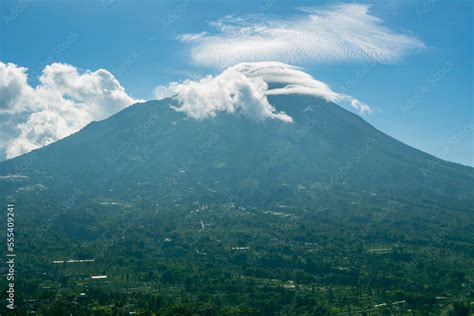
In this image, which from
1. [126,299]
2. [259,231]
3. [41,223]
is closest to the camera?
[126,299]

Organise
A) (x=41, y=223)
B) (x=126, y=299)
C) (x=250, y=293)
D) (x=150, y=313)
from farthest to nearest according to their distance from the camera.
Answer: (x=41, y=223), (x=250, y=293), (x=126, y=299), (x=150, y=313)

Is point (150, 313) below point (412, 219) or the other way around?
below

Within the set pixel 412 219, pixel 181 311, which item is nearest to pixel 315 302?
pixel 181 311

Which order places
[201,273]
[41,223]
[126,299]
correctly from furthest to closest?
1. [41,223]
2. [201,273]
3. [126,299]

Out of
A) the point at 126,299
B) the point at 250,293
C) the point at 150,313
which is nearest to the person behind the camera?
the point at 150,313

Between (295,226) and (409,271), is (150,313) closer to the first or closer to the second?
(409,271)

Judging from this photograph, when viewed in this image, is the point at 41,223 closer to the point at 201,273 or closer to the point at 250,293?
the point at 201,273

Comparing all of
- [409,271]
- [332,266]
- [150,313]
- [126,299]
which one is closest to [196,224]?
[332,266]

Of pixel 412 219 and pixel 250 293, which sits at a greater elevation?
pixel 412 219

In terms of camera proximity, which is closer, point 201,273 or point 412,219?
point 201,273
